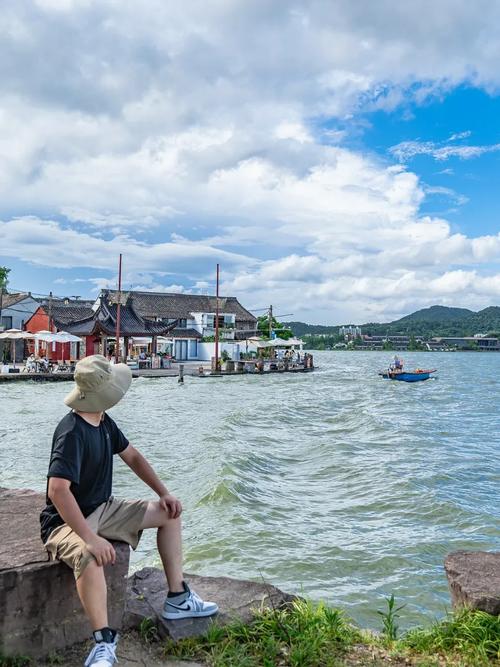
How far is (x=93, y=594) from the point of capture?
260cm

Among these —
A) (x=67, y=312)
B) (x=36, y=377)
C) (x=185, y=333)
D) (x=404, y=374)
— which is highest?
(x=67, y=312)

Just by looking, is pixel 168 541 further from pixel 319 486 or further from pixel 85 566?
pixel 319 486

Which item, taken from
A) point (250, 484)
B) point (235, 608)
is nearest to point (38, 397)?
point (250, 484)

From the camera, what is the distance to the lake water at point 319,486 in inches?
224

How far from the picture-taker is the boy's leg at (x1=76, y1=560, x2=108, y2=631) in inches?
102

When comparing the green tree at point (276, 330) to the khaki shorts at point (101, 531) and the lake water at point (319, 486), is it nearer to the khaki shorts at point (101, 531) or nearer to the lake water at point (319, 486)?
the lake water at point (319, 486)

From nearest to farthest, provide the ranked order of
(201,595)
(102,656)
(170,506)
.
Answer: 1. (102,656)
2. (170,506)
3. (201,595)

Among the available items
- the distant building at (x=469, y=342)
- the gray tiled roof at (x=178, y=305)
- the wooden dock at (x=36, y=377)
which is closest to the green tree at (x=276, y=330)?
the gray tiled roof at (x=178, y=305)

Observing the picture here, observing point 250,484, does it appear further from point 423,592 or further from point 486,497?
point 423,592

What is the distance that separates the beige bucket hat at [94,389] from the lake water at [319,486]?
3025 mm

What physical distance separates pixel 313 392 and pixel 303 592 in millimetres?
23375

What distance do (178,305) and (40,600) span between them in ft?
184

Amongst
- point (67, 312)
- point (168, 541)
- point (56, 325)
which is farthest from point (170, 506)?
point (67, 312)

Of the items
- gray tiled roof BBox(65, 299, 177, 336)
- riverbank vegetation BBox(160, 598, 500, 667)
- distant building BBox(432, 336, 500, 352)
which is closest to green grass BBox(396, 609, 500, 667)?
riverbank vegetation BBox(160, 598, 500, 667)
